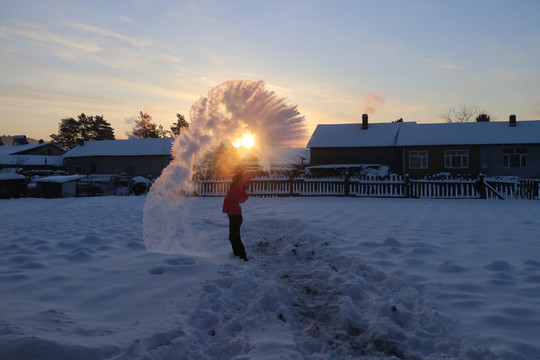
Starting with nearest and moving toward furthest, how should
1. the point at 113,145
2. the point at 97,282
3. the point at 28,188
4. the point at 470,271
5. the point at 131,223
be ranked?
the point at 97,282
the point at 470,271
the point at 131,223
the point at 28,188
the point at 113,145

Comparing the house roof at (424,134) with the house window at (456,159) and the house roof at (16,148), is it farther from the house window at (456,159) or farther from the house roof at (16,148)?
the house roof at (16,148)

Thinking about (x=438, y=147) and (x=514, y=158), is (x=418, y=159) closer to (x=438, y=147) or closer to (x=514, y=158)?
(x=438, y=147)

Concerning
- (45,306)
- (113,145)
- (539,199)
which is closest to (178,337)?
(45,306)

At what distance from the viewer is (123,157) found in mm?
46969

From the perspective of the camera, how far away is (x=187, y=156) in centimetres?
749

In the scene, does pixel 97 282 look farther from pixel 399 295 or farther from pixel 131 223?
pixel 131 223

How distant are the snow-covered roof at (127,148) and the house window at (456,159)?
30.5 m

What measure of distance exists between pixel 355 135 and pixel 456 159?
9226mm

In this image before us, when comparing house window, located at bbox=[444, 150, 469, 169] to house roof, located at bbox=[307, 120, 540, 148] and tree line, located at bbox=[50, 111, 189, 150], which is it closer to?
house roof, located at bbox=[307, 120, 540, 148]

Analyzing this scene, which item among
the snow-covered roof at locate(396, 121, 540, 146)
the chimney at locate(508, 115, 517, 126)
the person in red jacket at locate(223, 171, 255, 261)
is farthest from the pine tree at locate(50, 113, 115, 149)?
the person in red jacket at locate(223, 171, 255, 261)

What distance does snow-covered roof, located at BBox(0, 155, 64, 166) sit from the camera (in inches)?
2131

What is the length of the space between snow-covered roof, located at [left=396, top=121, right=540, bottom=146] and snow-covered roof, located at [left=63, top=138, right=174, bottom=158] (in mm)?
27951

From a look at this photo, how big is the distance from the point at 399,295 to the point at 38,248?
21.5 feet

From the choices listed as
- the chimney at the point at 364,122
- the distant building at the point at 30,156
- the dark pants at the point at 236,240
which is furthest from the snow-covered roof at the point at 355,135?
the distant building at the point at 30,156
